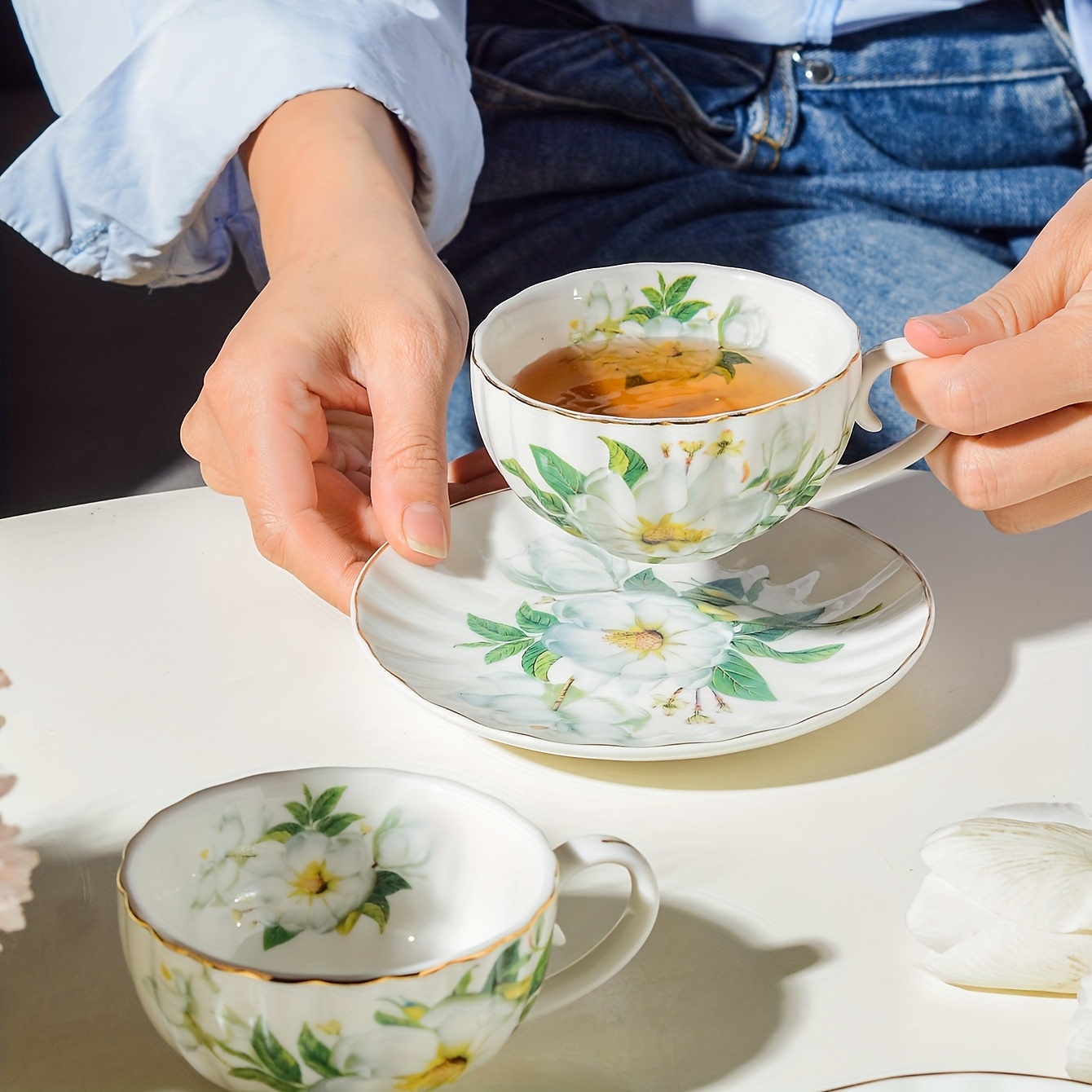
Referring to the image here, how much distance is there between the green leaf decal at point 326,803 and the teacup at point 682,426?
18 centimetres

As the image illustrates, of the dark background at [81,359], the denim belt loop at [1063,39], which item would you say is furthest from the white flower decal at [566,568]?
the dark background at [81,359]

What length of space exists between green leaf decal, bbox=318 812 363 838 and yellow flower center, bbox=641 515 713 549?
0.19m

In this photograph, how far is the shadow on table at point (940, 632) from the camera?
48cm

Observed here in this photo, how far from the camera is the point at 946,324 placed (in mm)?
504

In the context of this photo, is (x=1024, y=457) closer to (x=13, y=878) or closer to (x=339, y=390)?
(x=339, y=390)

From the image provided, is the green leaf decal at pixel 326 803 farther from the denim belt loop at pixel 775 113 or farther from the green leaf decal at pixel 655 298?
the denim belt loop at pixel 775 113

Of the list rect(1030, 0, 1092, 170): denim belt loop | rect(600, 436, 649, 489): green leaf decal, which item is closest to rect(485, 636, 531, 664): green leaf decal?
rect(600, 436, 649, 489): green leaf decal

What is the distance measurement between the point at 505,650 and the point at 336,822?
0.19 m

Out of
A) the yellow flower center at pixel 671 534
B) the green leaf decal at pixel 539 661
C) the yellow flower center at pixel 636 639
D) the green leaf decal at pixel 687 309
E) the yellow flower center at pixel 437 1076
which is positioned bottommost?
the yellow flower center at pixel 636 639

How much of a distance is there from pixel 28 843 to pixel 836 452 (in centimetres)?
35

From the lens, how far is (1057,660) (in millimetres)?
549

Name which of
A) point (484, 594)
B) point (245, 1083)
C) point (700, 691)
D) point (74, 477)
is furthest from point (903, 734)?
point (74, 477)

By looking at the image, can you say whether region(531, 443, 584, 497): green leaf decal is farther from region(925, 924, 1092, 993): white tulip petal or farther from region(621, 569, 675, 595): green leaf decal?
region(925, 924, 1092, 993): white tulip petal

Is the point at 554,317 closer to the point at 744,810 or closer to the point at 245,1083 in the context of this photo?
the point at 744,810
